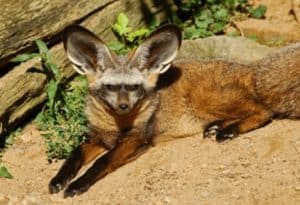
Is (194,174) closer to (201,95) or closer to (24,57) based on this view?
(201,95)

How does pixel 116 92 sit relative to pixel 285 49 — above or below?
above

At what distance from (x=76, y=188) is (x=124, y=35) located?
2.03 meters

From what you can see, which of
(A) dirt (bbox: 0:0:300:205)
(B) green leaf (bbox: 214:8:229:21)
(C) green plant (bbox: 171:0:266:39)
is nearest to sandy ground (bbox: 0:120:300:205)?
(A) dirt (bbox: 0:0:300:205)

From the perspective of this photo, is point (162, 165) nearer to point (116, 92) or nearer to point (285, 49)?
point (116, 92)

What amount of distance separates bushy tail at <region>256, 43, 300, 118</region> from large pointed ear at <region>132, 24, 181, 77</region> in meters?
0.73

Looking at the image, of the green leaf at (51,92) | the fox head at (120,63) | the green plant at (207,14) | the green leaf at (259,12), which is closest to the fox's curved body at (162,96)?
the fox head at (120,63)

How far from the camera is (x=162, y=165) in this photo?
5449 mm

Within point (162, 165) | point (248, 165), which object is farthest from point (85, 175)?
point (248, 165)

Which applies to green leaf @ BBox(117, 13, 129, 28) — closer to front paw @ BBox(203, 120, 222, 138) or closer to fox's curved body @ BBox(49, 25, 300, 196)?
fox's curved body @ BBox(49, 25, 300, 196)

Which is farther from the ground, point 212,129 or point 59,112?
point 59,112

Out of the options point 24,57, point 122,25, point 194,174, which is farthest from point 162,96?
point 24,57

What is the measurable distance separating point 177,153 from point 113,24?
5.59 ft

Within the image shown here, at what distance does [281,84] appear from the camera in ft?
18.6

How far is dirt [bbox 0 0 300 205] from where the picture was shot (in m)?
4.91
